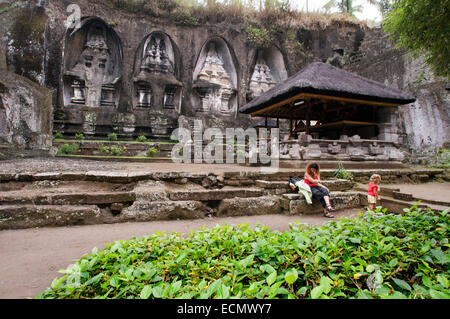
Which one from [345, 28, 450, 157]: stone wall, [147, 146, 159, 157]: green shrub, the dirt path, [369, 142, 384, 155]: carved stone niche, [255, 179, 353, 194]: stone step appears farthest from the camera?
[345, 28, 450, 157]: stone wall

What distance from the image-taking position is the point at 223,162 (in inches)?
396

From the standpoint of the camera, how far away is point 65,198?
352 centimetres

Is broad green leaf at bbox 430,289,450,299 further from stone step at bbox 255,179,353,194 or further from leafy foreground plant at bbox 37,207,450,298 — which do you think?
stone step at bbox 255,179,353,194

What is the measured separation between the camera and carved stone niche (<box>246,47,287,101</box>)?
1753 cm

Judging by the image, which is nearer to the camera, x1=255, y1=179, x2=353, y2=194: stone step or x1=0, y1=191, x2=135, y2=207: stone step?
x1=0, y1=191, x2=135, y2=207: stone step

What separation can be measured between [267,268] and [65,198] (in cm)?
331

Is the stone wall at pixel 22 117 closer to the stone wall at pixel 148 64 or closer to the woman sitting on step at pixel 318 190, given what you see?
the stone wall at pixel 148 64

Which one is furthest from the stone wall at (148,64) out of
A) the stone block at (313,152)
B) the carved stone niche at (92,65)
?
the stone block at (313,152)

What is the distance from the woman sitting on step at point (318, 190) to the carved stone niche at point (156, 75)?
12368 millimetres

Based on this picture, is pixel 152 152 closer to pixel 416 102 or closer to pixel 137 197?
pixel 137 197

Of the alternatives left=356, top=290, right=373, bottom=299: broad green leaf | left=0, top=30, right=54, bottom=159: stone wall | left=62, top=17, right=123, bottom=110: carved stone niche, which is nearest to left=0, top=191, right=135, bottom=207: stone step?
left=356, top=290, right=373, bottom=299: broad green leaf

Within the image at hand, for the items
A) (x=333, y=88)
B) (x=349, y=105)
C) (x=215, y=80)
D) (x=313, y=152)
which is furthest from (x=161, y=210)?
(x=215, y=80)

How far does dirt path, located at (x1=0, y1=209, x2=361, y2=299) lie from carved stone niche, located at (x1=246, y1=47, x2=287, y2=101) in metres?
14.9

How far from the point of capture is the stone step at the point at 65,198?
11.0 feet
